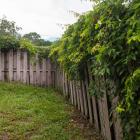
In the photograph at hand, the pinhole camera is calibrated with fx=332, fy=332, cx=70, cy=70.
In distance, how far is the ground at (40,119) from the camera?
263 inches

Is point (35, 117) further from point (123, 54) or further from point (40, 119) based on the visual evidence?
point (123, 54)

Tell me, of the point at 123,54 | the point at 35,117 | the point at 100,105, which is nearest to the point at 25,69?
the point at 35,117

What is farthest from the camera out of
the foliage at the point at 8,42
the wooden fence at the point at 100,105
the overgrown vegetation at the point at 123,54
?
the foliage at the point at 8,42

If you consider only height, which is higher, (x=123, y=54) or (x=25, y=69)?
(x=123, y=54)

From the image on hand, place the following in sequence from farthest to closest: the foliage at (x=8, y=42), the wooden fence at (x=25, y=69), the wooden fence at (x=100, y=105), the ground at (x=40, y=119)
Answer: the foliage at (x=8, y=42) < the wooden fence at (x=25, y=69) < the ground at (x=40, y=119) < the wooden fence at (x=100, y=105)

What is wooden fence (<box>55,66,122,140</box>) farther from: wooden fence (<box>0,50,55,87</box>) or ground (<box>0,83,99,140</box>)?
wooden fence (<box>0,50,55,87</box>)

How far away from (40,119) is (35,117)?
10.6 inches

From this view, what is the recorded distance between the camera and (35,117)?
831 cm

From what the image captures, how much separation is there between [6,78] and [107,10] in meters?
11.5

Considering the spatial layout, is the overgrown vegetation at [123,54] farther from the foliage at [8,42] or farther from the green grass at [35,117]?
the foliage at [8,42]

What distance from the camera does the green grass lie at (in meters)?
6.73

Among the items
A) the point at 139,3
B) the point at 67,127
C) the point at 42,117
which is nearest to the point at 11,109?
the point at 42,117

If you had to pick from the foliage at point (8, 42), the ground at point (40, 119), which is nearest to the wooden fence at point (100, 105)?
the ground at point (40, 119)

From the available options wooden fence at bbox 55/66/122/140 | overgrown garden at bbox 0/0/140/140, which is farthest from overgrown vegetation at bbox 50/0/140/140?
wooden fence at bbox 55/66/122/140
